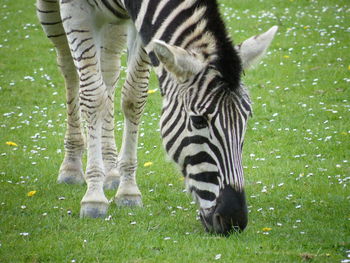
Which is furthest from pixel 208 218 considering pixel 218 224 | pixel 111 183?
pixel 111 183

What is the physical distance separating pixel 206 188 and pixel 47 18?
188 inches

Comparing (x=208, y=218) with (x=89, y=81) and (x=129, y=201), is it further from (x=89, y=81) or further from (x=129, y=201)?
(x=89, y=81)

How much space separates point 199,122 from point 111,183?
10.8 feet

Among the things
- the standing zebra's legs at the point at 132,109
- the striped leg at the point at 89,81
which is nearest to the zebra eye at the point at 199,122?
the striped leg at the point at 89,81

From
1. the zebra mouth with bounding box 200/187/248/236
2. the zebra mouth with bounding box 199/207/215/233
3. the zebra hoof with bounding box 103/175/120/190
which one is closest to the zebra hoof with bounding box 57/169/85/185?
the zebra hoof with bounding box 103/175/120/190

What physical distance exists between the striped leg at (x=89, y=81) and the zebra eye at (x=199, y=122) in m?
1.99

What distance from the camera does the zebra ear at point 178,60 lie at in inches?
223

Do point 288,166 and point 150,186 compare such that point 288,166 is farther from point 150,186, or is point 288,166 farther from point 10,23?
point 10,23

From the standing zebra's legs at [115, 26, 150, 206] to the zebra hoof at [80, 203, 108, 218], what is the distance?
55 cm

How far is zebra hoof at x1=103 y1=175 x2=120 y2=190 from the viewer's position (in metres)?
8.80

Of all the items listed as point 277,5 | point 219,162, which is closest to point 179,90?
point 219,162

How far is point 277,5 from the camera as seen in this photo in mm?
21453

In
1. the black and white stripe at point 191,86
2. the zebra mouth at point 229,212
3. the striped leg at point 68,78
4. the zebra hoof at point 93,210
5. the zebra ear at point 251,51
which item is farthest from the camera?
the striped leg at point 68,78

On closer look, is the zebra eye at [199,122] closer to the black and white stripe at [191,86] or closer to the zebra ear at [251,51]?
the black and white stripe at [191,86]
